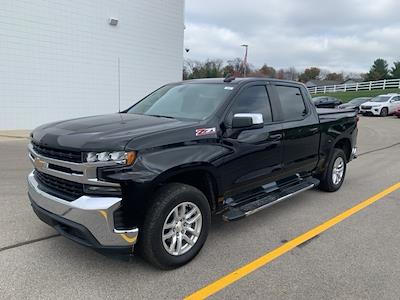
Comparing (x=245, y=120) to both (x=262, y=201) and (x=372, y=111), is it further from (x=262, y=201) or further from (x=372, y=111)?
(x=372, y=111)

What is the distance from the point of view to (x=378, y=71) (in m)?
71.8

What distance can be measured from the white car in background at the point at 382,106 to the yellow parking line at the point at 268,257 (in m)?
25.5

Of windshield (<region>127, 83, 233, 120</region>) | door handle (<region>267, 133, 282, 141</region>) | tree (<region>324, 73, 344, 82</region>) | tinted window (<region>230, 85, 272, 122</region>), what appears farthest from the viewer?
tree (<region>324, 73, 344, 82</region>)

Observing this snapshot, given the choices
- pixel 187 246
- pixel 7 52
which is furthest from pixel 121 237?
pixel 7 52

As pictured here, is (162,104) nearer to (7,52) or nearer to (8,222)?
(8,222)

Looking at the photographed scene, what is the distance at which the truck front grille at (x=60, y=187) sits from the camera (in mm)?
3234

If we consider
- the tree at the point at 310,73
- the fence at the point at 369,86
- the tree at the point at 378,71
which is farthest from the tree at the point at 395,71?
the tree at the point at 310,73

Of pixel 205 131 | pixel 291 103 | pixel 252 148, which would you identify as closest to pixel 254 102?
pixel 252 148

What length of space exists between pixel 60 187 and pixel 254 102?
2.50 metres

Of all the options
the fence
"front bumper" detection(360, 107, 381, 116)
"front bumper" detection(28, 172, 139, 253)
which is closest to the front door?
"front bumper" detection(28, 172, 139, 253)

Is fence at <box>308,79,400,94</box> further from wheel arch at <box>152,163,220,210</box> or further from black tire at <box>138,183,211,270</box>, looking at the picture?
black tire at <box>138,183,211,270</box>

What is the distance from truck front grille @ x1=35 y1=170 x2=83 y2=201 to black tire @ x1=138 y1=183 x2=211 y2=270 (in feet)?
2.18

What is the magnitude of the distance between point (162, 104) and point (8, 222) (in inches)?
96.7

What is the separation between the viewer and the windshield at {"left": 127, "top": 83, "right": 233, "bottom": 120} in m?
4.20
